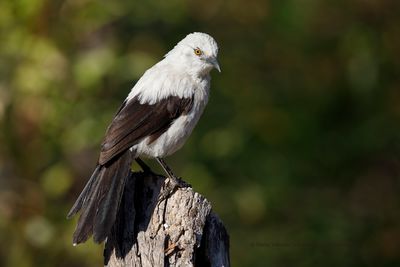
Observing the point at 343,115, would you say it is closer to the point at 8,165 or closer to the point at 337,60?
the point at 337,60

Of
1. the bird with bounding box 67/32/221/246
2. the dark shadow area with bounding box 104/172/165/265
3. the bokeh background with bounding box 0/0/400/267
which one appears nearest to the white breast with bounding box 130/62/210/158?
the bird with bounding box 67/32/221/246

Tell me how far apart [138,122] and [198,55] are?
814mm

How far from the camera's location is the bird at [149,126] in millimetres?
5328

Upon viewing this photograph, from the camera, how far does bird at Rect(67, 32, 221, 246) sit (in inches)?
210

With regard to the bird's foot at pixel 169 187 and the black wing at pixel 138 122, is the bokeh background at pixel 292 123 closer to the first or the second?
the black wing at pixel 138 122

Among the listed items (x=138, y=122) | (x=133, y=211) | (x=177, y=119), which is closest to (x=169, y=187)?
(x=133, y=211)

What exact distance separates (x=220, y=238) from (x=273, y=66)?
559 centimetres

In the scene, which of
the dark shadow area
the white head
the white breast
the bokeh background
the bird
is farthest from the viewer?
the bokeh background

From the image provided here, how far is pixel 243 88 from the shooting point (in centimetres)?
991

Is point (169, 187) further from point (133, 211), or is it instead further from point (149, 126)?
point (149, 126)

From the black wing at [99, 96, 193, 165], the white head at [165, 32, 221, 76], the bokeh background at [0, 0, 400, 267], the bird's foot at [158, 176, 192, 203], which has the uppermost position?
the bokeh background at [0, 0, 400, 267]

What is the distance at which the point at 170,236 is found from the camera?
488 cm

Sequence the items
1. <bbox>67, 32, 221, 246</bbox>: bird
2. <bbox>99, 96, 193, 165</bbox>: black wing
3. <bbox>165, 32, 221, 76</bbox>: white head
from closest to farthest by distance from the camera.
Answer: <bbox>67, 32, 221, 246</bbox>: bird
<bbox>99, 96, 193, 165</bbox>: black wing
<bbox>165, 32, 221, 76</bbox>: white head

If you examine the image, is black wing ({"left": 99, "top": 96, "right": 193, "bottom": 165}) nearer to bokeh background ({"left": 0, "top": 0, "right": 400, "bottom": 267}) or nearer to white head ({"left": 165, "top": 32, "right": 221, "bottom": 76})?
white head ({"left": 165, "top": 32, "right": 221, "bottom": 76})
